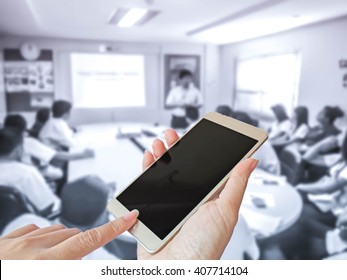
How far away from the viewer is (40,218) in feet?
4.86

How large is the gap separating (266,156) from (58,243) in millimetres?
1207

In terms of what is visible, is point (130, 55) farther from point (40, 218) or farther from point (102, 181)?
point (40, 218)

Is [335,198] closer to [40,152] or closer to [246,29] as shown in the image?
[246,29]

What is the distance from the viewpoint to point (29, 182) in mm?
1494

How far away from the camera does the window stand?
4.79ft

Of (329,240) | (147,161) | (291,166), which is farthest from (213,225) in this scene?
(329,240)

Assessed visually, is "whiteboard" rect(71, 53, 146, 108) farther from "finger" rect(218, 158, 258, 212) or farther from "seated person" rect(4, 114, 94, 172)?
"finger" rect(218, 158, 258, 212)

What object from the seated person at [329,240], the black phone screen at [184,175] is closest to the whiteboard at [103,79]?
the black phone screen at [184,175]

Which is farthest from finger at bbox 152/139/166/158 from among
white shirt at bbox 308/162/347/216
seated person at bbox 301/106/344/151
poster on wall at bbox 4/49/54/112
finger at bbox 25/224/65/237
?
white shirt at bbox 308/162/347/216

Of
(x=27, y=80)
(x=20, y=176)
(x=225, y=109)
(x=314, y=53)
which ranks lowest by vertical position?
(x=20, y=176)

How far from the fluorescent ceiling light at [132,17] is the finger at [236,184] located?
89cm

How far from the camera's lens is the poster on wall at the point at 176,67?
59.9 inches

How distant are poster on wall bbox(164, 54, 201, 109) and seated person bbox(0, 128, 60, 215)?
0.71m
